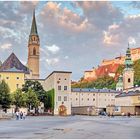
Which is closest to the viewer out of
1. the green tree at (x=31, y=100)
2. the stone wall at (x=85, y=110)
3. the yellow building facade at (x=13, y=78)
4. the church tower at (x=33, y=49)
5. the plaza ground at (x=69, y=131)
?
the plaza ground at (x=69, y=131)

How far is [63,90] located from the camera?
98375 mm

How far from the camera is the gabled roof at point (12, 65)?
4280 inches

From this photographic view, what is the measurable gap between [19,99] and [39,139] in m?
64.6

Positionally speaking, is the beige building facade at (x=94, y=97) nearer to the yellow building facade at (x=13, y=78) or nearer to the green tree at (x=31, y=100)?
the yellow building facade at (x=13, y=78)

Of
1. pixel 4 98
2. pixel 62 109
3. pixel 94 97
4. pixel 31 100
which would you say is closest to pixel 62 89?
pixel 62 109

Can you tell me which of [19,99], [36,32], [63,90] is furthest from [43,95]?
[36,32]

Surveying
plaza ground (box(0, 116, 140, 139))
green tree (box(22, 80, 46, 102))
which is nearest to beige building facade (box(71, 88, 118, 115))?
green tree (box(22, 80, 46, 102))

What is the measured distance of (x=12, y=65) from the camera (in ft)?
370

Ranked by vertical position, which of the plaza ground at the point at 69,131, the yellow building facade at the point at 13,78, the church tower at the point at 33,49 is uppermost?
the church tower at the point at 33,49

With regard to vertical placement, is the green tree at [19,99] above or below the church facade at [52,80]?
below

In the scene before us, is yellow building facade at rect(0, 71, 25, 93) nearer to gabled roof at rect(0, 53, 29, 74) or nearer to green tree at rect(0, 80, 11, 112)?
gabled roof at rect(0, 53, 29, 74)

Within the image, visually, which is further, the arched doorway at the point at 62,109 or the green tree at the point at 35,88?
the green tree at the point at 35,88

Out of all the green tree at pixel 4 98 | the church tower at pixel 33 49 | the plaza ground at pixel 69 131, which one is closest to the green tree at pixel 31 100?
the green tree at pixel 4 98

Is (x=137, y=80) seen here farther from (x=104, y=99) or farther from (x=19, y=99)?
(x=19, y=99)
